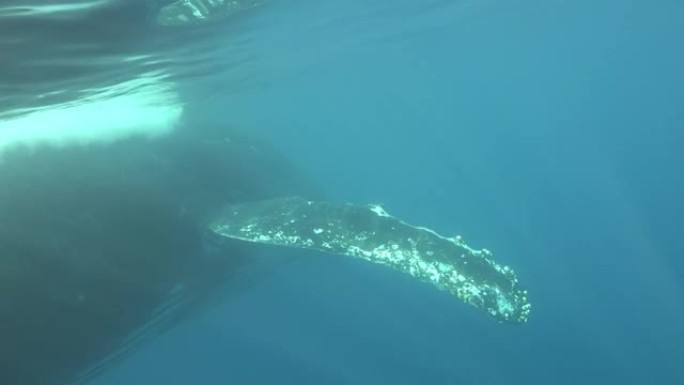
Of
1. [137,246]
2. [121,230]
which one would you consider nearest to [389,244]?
[137,246]

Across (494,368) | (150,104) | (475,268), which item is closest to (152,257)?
(475,268)

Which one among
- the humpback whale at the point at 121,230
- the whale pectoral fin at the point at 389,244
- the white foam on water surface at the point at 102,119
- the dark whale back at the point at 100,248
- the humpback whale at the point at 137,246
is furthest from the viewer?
the white foam on water surface at the point at 102,119

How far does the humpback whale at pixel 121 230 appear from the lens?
899cm

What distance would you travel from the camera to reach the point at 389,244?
11.3 metres

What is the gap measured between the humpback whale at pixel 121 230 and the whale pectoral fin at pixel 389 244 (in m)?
0.02

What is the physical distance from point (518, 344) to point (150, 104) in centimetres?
1521

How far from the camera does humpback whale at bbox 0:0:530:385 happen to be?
29.5 feet

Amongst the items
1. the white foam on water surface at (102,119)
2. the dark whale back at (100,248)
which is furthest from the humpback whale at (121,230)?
the white foam on water surface at (102,119)

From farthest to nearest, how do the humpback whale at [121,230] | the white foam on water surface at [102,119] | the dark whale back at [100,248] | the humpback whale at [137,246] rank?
the white foam on water surface at [102,119]
the humpback whale at [121,230]
the humpback whale at [137,246]
the dark whale back at [100,248]

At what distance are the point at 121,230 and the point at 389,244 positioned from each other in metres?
4.29

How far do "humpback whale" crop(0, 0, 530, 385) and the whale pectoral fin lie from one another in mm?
24

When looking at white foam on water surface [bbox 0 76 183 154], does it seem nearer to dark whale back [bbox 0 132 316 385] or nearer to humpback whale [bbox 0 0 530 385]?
humpback whale [bbox 0 0 530 385]

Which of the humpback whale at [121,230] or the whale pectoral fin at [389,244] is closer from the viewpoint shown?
the humpback whale at [121,230]

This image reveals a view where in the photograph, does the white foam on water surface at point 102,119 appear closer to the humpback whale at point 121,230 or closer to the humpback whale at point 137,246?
the humpback whale at point 121,230
